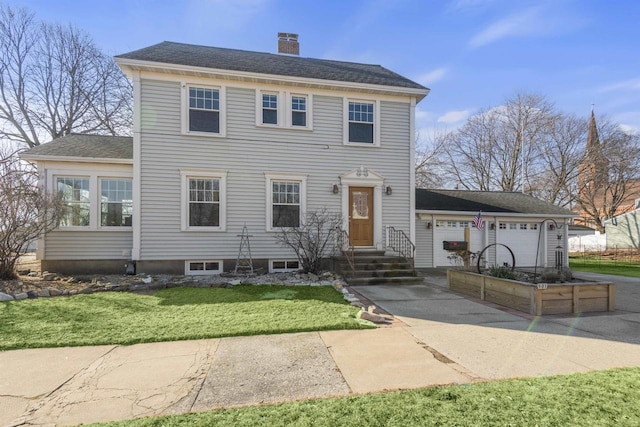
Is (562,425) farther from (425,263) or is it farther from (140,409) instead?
(425,263)

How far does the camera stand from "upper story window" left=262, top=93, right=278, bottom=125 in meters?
10.1

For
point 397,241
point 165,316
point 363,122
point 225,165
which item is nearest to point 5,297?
point 165,316

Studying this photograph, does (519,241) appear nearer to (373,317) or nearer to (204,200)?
(373,317)

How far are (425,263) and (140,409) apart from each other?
11516mm

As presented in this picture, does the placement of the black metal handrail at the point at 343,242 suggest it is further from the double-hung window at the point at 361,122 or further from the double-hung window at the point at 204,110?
the double-hung window at the point at 204,110

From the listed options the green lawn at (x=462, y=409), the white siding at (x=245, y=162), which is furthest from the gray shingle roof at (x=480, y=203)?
the green lawn at (x=462, y=409)

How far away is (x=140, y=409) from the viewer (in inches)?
104

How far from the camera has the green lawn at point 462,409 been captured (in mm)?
2412

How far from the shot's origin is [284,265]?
10.1m

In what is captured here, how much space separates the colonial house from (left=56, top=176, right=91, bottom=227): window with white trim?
0.03 metres

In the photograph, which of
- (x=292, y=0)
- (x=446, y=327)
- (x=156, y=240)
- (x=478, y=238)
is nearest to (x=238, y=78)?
(x=292, y=0)

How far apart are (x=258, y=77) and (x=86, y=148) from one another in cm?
590

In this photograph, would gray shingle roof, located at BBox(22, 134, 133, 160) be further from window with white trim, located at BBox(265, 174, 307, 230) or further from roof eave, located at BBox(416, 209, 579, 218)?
roof eave, located at BBox(416, 209, 579, 218)

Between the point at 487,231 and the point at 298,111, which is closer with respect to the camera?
the point at 298,111
